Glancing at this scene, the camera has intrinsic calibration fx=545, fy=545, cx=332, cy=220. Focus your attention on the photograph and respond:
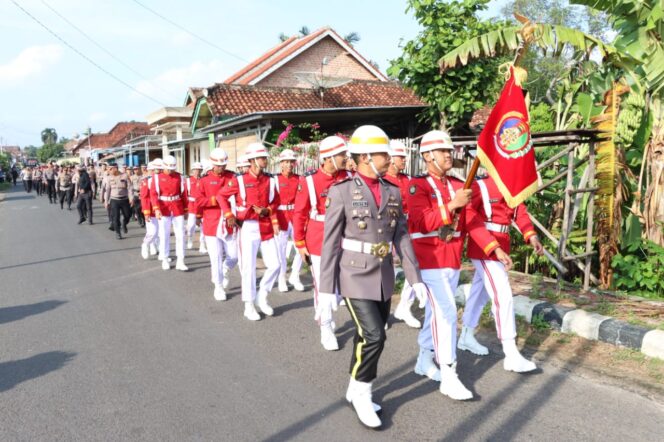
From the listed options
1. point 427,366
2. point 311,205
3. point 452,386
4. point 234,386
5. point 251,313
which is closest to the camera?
point 452,386

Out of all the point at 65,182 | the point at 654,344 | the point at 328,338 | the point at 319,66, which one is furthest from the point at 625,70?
the point at 319,66

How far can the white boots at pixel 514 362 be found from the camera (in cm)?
486

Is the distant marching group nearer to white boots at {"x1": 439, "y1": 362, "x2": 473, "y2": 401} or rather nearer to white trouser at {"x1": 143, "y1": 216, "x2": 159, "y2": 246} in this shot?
white boots at {"x1": 439, "y1": 362, "x2": 473, "y2": 401}

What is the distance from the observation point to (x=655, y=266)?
6941 mm

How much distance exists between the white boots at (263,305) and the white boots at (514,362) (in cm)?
314

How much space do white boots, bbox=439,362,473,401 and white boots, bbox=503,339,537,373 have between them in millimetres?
704

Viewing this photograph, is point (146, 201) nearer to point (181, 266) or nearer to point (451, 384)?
point (181, 266)

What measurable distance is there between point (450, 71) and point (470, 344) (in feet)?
25.7

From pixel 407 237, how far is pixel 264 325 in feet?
9.71

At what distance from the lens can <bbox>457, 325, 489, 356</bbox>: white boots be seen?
5.39 m

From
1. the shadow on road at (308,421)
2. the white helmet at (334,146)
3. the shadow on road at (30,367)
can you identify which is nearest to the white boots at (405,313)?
the shadow on road at (308,421)

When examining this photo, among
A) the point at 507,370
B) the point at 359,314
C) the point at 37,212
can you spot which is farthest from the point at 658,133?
the point at 37,212

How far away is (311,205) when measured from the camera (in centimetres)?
591

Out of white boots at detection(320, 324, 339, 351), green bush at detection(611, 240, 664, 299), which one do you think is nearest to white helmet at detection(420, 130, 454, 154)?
white boots at detection(320, 324, 339, 351)
